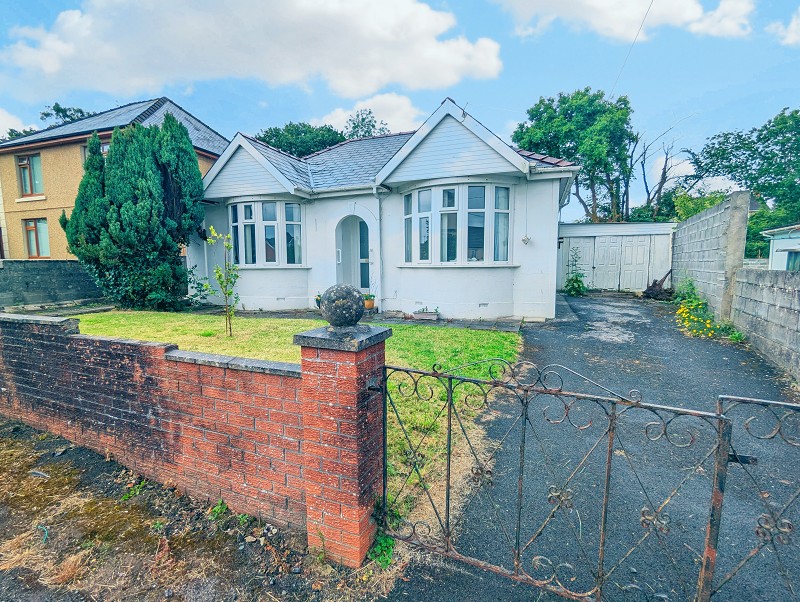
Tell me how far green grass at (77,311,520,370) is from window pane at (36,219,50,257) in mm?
11551

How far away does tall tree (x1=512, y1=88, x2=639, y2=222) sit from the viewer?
75.9 feet

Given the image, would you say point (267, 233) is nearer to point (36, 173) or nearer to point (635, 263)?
point (36, 173)

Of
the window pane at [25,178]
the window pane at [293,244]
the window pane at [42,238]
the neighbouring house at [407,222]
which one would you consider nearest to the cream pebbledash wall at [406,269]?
the neighbouring house at [407,222]

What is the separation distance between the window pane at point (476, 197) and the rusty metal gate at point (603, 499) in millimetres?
6484

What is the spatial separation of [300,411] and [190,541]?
1.28 m

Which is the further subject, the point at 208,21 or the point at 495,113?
the point at 495,113

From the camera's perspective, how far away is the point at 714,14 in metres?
9.91

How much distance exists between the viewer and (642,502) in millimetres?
2732

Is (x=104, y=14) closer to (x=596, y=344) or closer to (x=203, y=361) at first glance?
(x=203, y=361)

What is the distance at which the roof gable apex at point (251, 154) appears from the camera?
1081cm

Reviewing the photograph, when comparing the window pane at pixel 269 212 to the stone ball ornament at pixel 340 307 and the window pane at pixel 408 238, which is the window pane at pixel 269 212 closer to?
the window pane at pixel 408 238

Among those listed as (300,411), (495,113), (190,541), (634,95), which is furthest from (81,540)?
(634,95)

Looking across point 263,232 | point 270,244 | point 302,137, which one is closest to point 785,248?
point 270,244

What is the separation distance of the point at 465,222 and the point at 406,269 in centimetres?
216
